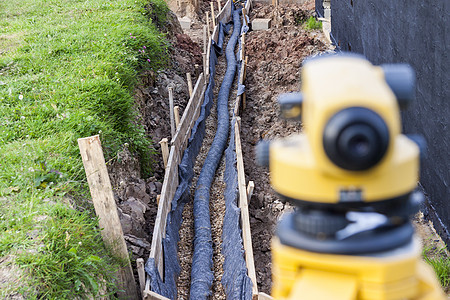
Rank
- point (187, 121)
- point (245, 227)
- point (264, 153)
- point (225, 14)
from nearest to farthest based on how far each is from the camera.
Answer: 1. point (264, 153)
2. point (245, 227)
3. point (187, 121)
4. point (225, 14)

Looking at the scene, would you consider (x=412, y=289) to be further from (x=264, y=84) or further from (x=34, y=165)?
(x=264, y=84)

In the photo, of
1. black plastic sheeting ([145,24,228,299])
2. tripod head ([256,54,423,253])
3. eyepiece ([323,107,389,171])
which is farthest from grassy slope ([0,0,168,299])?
eyepiece ([323,107,389,171])

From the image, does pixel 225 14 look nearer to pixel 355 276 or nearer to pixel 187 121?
pixel 187 121

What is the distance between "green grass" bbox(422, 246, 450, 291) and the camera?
512 cm

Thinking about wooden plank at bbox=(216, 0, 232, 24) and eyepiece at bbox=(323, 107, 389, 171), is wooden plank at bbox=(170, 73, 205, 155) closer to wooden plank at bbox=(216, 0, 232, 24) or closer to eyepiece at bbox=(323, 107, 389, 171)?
eyepiece at bbox=(323, 107, 389, 171)

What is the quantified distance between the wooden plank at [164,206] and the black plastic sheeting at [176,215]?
117mm

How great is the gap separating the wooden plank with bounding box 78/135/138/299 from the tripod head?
12.1 ft

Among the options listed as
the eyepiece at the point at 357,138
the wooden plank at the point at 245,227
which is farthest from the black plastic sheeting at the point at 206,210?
the eyepiece at the point at 357,138

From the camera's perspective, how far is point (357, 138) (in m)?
0.83

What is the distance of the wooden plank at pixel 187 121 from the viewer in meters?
8.53

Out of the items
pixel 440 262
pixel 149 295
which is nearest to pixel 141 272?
pixel 149 295

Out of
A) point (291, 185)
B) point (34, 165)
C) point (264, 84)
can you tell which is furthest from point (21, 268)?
point (264, 84)

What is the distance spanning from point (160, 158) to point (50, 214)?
420 cm

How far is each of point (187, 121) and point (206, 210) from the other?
89.9 inches
